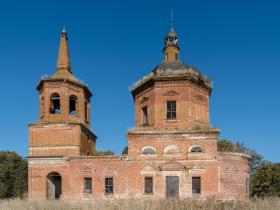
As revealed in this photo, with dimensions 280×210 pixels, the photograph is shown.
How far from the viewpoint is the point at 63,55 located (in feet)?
107

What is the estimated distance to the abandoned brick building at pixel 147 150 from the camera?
91.0 feet

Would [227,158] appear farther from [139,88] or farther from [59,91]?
[59,91]

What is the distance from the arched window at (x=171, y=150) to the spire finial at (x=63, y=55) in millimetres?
9914

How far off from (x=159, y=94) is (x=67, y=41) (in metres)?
8.77

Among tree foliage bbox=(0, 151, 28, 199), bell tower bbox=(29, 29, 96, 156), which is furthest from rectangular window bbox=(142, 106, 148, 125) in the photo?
tree foliage bbox=(0, 151, 28, 199)

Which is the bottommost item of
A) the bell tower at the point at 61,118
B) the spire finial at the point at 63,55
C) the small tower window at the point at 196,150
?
Answer: the small tower window at the point at 196,150

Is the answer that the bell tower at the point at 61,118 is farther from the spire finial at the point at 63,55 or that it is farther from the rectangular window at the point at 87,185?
the rectangular window at the point at 87,185

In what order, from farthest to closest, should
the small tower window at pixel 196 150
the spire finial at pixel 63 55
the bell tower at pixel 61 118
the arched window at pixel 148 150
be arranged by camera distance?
the spire finial at pixel 63 55 < the bell tower at pixel 61 118 < the arched window at pixel 148 150 < the small tower window at pixel 196 150

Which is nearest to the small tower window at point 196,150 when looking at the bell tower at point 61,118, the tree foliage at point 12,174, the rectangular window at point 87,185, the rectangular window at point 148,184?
the rectangular window at point 148,184

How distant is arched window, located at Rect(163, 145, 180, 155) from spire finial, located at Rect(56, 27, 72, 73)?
32.5ft

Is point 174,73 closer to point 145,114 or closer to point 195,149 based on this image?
point 145,114

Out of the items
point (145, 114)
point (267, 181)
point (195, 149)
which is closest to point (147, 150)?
point (195, 149)

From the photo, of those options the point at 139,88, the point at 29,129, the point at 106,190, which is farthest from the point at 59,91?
Result: the point at 106,190

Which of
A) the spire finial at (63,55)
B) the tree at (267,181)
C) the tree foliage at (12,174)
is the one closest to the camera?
the spire finial at (63,55)
